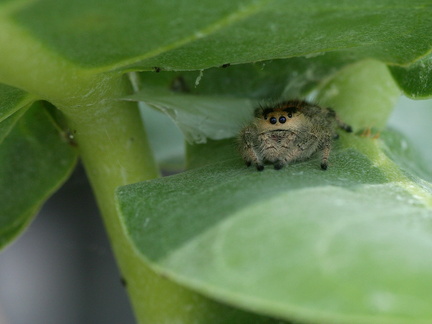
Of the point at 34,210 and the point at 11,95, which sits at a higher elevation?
the point at 11,95

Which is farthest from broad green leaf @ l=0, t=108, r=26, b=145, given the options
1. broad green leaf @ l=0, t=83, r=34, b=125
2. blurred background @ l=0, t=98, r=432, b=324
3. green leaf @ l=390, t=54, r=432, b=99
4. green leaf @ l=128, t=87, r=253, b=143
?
blurred background @ l=0, t=98, r=432, b=324

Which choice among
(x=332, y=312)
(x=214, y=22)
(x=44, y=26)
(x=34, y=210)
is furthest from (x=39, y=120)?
(x=332, y=312)

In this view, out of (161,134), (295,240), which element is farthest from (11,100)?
(161,134)

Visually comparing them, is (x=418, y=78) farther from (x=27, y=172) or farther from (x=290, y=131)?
(x=27, y=172)

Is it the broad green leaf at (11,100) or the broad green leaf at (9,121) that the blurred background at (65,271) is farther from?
the broad green leaf at (11,100)

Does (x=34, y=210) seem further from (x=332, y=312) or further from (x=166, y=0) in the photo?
(x=332, y=312)

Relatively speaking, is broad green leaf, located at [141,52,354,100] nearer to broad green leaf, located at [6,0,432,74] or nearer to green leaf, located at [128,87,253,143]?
green leaf, located at [128,87,253,143]

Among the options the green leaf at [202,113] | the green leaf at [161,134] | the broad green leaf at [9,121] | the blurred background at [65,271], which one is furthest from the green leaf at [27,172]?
the blurred background at [65,271]
